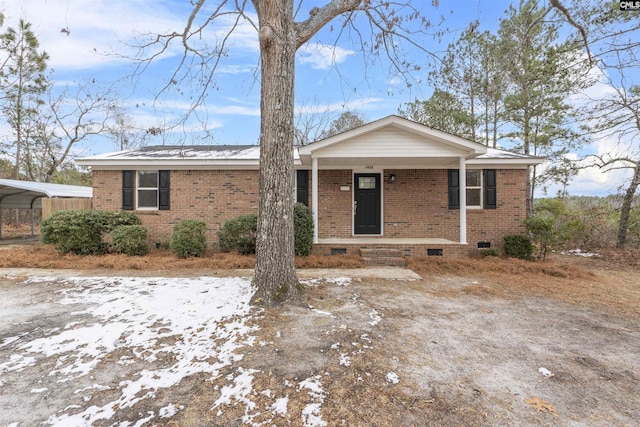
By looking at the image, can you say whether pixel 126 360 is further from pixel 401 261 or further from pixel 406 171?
pixel 406 171

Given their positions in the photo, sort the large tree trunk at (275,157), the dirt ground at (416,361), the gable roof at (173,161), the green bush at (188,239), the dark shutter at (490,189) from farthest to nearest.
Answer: the dark shutter at (490,189)
the gable roof at (173,161)
the green bush at (188,239)
the large tree trunk at (275,157)
the dirt ground at (416,361)

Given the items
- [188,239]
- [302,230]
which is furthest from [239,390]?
[188,239]

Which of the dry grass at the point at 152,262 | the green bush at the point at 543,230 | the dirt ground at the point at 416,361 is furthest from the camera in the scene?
the green bush at the point at 543,230

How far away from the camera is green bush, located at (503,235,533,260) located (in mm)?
8344

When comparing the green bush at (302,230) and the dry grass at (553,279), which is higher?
the green bush at (302,230)

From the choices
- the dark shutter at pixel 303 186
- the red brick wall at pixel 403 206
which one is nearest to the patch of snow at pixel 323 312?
the red brick wall at pixel 403 206

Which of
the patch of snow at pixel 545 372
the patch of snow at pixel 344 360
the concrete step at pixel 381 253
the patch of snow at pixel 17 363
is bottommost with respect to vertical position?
the patch of snow at pixel 545 372

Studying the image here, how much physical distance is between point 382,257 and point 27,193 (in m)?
15.4

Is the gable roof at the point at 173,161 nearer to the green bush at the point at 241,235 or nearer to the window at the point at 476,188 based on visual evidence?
the green bush at the point at 241,235

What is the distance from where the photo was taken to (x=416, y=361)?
9.29 feet

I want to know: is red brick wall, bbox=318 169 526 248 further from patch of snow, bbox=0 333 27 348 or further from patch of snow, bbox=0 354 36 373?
patch of snow, bbox=0 354 36 373

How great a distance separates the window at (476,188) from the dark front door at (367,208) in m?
2.33

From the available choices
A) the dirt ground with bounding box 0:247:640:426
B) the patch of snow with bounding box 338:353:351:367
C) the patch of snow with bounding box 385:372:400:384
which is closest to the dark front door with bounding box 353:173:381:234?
the dirt ground with bounding box 0:247:640:426

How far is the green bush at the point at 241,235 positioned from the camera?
7.88 m
